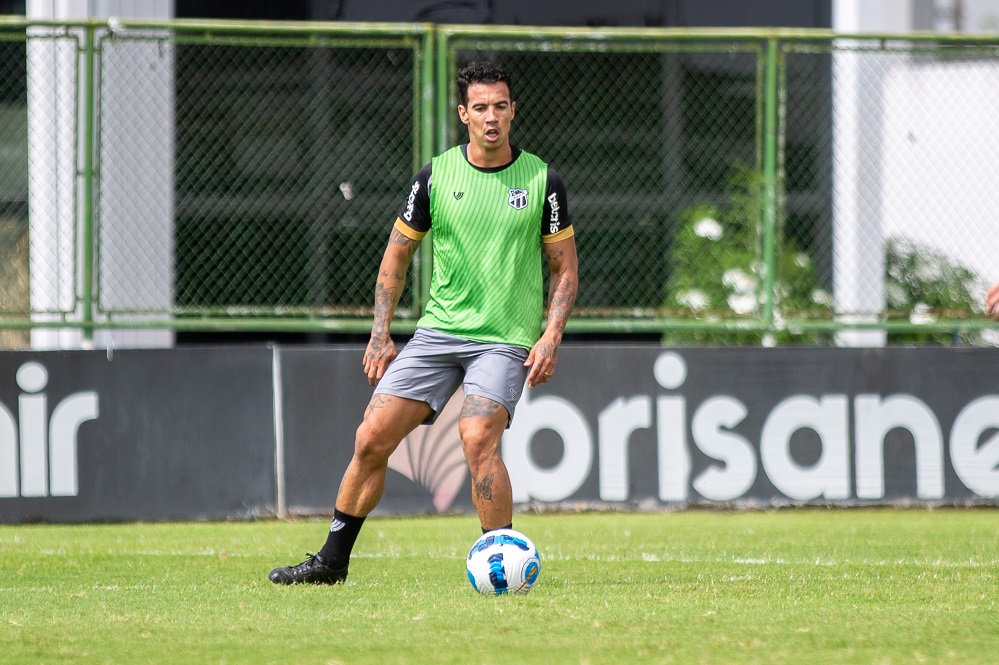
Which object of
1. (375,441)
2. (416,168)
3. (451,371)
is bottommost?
(375,441)

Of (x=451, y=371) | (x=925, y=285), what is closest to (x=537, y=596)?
(x=451, y=371)

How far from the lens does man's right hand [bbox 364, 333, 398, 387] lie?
19.4 ft

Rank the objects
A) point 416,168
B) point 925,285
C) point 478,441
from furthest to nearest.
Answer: point 925,285 < point 416,168 < point 478,441

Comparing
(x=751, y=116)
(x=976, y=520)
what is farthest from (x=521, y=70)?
(x=976, y=520)

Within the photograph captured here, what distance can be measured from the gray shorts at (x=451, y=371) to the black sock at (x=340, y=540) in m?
Answer: 0.54

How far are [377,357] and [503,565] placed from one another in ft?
3.52

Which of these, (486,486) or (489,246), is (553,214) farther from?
(486,486)

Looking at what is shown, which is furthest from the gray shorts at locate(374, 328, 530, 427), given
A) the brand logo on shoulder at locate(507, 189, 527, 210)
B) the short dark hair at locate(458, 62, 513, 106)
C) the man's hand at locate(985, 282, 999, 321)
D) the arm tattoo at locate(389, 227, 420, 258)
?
the man's hand at locate(985, 282, 999, 321)

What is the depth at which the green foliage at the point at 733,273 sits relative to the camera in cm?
959

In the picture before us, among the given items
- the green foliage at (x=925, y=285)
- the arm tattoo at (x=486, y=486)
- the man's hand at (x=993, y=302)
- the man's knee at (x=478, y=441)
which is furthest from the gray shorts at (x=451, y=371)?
the green foliage at (x=925, y=285)

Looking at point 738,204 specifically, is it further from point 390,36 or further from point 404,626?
point 404,626

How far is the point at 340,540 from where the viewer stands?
5.87 m

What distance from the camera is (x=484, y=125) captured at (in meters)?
5.75

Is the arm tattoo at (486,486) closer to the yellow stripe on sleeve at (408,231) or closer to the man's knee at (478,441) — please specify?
the man's knee at (478,441)
